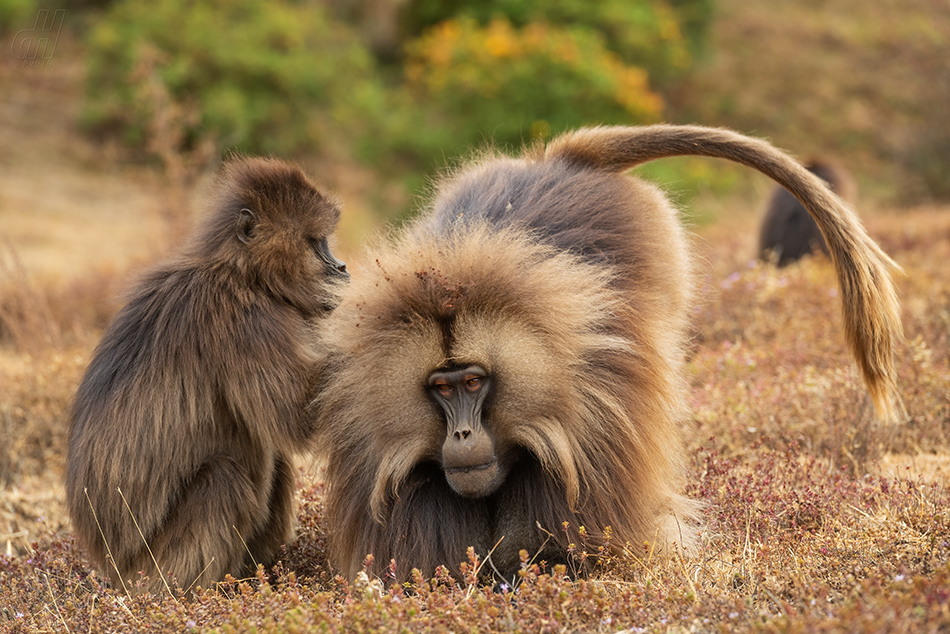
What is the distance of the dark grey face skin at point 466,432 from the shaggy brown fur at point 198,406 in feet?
2.58

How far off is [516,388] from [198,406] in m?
1.42

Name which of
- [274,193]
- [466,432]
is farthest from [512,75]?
[466,432]

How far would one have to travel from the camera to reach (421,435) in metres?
3.37

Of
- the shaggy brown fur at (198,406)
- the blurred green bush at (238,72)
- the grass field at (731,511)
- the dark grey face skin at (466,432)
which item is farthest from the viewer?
the blurred green bush at (238,72)

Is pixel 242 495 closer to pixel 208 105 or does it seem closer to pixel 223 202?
pixel 223 202

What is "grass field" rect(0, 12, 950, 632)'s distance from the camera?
2.92 meters

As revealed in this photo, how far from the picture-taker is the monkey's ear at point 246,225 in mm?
4074

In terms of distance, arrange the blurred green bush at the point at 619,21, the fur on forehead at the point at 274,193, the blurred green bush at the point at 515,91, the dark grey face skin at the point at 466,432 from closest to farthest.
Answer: the dark grey face skin at the point at 466,432 < the fur on forehead at the point at 274,193 < the blurred green bush at the point at 515,91 < the blurred green bush at the point at 619,21

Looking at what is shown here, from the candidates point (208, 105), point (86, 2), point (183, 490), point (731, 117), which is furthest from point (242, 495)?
point (86, 2)

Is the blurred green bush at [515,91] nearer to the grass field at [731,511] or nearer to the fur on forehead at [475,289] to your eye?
the grass field at [731,511]

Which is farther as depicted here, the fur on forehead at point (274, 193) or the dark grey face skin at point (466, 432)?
the fur on forehead at point (274, 193)

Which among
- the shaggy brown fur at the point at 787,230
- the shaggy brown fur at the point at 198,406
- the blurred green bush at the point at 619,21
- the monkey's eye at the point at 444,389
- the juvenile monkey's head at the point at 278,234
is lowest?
the shaggy brown fur at the point at 198,406

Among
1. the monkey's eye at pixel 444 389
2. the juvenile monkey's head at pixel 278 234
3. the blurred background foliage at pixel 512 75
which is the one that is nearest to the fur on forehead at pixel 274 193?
the juvenile monkey's head at pixel 278 234

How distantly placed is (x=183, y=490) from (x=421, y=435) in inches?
47.6
